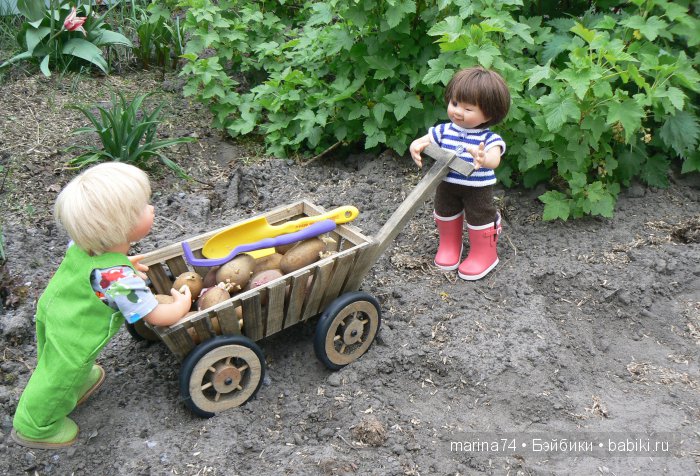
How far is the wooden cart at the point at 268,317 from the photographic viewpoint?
241cm

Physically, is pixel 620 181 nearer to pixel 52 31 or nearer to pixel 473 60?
pixel 473 60

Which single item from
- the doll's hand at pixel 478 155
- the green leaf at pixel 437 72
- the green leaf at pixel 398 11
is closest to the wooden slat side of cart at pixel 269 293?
the doll's hand at pixel 478 155

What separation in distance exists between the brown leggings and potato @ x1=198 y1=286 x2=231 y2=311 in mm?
1296

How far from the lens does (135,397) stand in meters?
2.67

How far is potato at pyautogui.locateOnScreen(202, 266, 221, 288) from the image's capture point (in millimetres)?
2711

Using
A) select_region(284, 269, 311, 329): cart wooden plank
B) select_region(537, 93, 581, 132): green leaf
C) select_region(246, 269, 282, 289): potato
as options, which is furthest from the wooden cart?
select_region(537, 93, 581, 132): green leaf

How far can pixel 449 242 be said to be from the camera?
3.44 metres

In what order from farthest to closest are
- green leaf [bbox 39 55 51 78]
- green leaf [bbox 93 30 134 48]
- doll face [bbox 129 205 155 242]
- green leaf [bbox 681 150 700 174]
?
green leaf [bbox 93 30 134 48] → green leaf [bbox 39 55 51 78] → green leaf [bbox 681 150 700 174] → doll face [bbox 129 205 155 242]

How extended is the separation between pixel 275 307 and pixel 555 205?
1824mm

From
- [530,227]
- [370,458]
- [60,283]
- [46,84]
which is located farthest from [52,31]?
[370,458]

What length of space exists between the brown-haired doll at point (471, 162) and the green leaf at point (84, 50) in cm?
296

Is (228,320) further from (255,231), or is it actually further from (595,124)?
(595,124)

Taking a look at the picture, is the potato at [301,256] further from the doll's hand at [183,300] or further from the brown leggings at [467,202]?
the brown leggings at [467,202]

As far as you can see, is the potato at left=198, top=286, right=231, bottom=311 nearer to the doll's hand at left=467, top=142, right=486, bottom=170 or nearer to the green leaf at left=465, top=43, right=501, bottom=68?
the doll's hand at left=467, top=142, right=486, bottom=170
